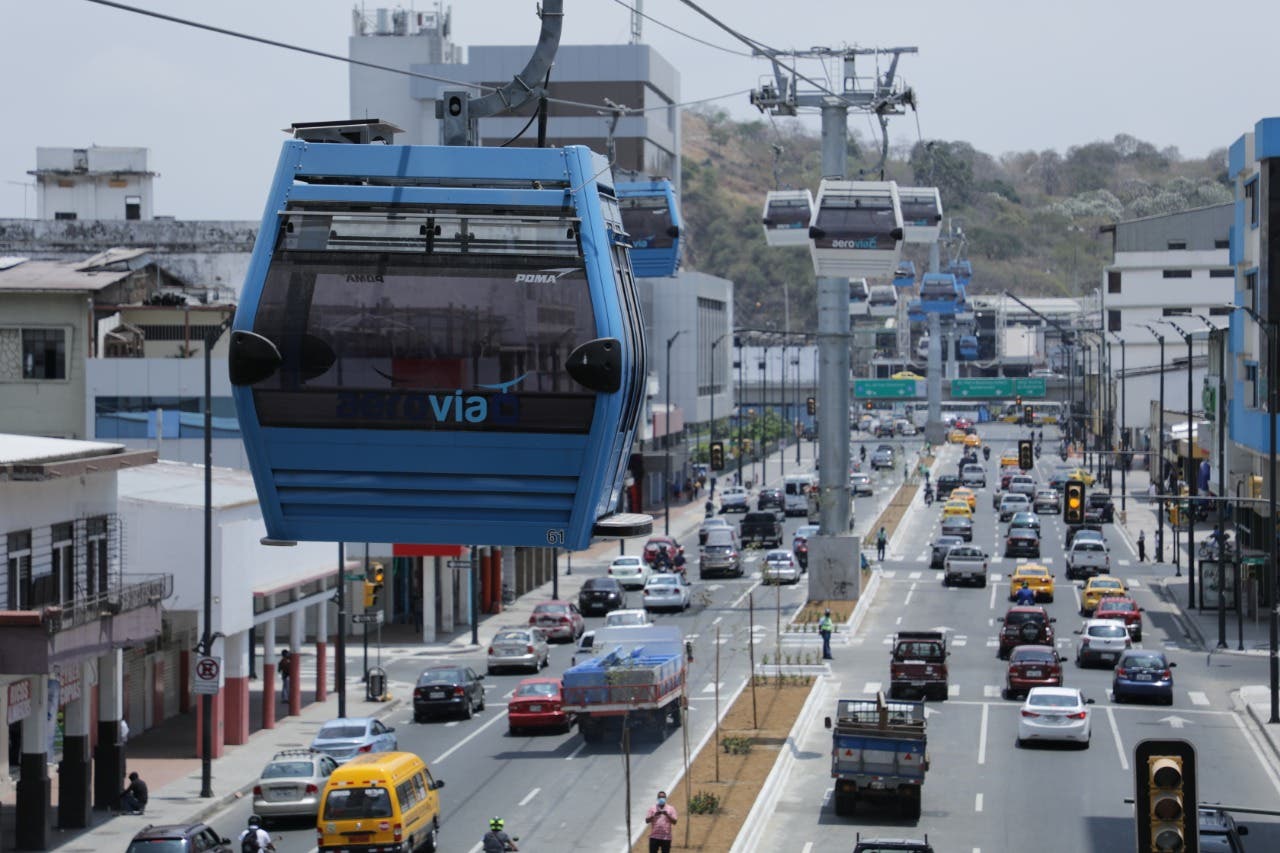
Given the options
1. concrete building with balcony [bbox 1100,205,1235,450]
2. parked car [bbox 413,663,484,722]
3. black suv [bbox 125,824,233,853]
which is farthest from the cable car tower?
concrete building with balcony [bbox 1100,205,1235,450]

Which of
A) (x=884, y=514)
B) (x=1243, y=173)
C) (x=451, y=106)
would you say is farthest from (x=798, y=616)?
(x=451, y=106)

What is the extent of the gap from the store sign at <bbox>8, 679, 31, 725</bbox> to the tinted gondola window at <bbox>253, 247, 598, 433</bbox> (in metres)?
24.5

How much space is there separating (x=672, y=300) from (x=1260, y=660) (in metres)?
82.1

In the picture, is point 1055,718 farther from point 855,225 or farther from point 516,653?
point 516,653

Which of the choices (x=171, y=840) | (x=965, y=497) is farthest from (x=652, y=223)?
(x=965, y=497)

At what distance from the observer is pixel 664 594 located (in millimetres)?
72938

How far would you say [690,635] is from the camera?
217 feet

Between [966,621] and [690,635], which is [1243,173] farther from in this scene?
[690,635]

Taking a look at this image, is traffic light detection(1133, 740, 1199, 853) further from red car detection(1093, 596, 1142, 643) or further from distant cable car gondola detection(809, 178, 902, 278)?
red car detection(1093, 596, 1142, 643)

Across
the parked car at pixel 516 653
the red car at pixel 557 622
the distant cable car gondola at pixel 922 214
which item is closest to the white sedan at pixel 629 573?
the red car at pixel 557 622

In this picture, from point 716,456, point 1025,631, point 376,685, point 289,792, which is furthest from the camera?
point 716,456

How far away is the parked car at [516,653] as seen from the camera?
198 ft

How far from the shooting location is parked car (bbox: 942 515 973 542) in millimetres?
93375

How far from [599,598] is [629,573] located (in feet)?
24.3
